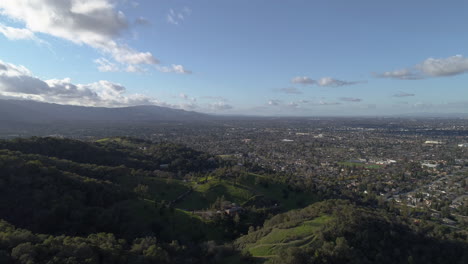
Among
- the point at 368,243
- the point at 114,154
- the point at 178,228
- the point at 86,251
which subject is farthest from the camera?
the point at 114,154

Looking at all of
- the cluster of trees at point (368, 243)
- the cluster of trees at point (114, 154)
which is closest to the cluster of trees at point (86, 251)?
the cluster of trees at point (368, 243)

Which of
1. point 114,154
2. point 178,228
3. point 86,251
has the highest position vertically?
point 86,251

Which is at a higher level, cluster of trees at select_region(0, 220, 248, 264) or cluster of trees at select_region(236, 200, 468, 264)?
cluster of trees at select_region(0, 220, 248, 264)

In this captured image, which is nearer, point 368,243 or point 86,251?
point 86,251

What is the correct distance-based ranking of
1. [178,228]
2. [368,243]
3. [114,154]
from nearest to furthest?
[368,243]
[178,228]
[114,154]

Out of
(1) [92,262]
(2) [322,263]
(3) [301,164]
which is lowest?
(3) [301,164]

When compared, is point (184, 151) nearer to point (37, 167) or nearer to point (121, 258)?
point (37, 167)

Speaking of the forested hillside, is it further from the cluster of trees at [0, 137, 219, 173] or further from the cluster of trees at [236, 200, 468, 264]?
the cluster of trees at [0, 137, 219, 173]

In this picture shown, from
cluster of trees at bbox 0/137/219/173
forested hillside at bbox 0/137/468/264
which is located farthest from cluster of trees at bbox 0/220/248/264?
cluster of trees at bbox 0/137/219/173

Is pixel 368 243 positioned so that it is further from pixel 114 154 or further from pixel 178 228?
pixel 114 154

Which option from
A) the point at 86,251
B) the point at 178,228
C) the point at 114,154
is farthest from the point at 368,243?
the point at 114,154

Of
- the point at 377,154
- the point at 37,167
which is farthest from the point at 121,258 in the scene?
the point at 377,154
